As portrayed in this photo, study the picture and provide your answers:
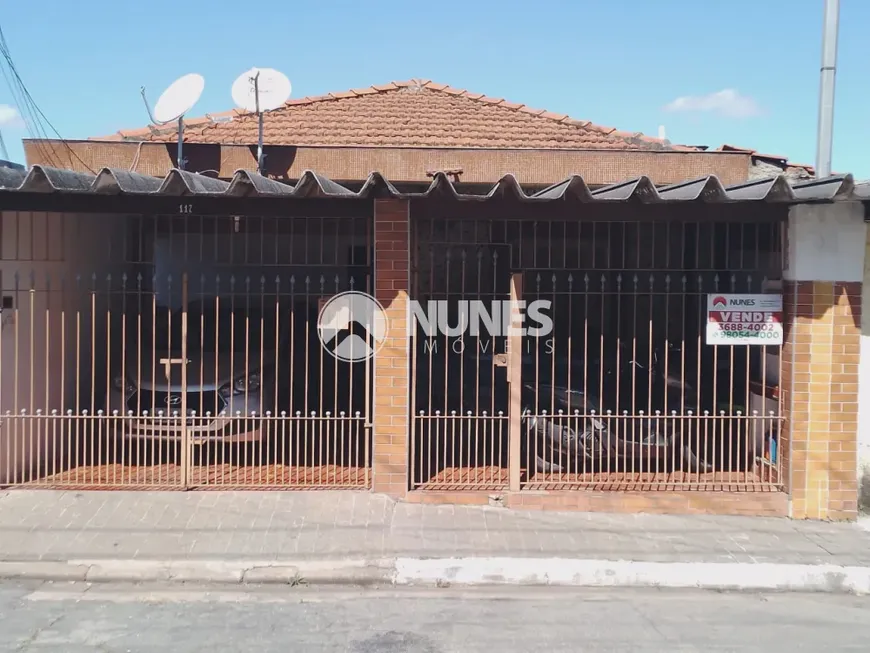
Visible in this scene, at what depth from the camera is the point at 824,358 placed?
19.0 ft

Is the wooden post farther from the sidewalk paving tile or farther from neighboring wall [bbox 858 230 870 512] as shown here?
neighboring wall [bbox 858 230 870 512]

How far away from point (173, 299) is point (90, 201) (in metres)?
2.33

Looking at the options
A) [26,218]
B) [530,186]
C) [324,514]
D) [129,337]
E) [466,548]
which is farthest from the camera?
[530,186]

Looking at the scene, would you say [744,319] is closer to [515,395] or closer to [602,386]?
[602,386]

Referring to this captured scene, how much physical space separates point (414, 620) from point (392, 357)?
2250 millimetres

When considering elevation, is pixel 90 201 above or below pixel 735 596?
above

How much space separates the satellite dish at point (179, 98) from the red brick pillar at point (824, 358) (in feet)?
18.8

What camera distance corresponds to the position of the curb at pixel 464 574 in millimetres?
4859

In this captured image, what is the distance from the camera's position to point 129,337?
7102 millimetres

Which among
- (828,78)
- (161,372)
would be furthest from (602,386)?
(161,372)

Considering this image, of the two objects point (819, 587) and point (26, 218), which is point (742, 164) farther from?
point (26, 218)

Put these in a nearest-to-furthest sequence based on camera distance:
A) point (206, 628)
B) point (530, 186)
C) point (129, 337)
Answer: point (206, 628), point (129, 337), point (530, 186)

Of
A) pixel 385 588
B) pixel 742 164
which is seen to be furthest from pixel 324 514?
pixel 742 164

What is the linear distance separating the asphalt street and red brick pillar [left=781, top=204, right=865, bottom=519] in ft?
4.27
